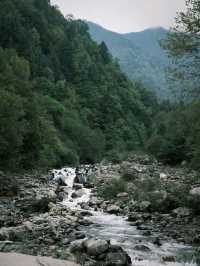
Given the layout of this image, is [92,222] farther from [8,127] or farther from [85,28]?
[85,28]

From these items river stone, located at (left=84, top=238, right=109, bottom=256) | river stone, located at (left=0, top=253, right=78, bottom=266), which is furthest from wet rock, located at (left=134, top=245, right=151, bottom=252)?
river stone, located at (left=0, top=253, right=78, bottom=266)

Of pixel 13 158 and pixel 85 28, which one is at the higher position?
pixel 85 28

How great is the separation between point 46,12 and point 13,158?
10844 centimetres

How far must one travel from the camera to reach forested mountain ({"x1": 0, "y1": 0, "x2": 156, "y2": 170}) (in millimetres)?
41656

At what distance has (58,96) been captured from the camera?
9981 centimetres

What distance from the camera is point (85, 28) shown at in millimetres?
164875

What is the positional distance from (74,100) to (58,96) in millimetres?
5626

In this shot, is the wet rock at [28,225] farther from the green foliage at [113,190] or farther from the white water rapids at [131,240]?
the green foliage at [113,190]

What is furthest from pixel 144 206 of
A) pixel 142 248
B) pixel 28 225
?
pixel 142 248

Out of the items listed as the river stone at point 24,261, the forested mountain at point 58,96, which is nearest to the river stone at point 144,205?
the forested mountain at point 58,96

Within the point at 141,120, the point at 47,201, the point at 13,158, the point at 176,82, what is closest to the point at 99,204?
the point at 47,201

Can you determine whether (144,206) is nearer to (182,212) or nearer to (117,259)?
(182,212)

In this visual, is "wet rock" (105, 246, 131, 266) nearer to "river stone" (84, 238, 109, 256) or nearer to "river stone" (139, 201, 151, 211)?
"river stone" (84, 238, 109, 256)

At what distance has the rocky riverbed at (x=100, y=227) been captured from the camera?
13.2m
